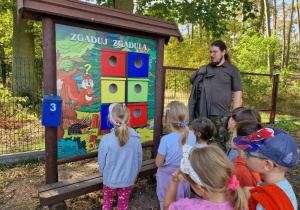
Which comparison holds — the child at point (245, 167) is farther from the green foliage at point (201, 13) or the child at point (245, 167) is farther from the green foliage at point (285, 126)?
the green foliage at point (285, 126)

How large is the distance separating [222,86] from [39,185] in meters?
3.21

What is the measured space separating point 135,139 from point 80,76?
106cm

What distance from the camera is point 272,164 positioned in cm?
130

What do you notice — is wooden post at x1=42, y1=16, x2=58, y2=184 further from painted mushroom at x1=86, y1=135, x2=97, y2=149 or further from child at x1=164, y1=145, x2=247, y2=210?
child at x1=164, y1=145, x2=247, y2=210

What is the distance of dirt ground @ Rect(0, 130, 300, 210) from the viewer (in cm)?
283

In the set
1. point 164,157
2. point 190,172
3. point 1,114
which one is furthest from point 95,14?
point 1,114

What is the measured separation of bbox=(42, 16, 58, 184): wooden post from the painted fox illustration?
0.39ft

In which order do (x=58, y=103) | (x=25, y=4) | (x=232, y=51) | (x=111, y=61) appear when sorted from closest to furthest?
(x=25, y=4) → (x=58, y=103) → (x=111, y=61) → (x=232, y=51)

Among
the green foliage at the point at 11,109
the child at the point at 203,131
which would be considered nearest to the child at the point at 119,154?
the child at the point at 203,131

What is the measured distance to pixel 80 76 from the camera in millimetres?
2596

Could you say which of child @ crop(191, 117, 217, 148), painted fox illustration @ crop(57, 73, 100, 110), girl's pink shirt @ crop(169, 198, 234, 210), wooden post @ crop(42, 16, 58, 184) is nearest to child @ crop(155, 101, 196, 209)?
child @ crop(191, 117, 217, 148)

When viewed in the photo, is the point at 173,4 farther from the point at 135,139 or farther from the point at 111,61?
the point at 135,139

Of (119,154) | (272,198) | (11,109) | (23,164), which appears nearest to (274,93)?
(119,154)

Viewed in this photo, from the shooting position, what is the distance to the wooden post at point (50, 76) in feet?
7.54
